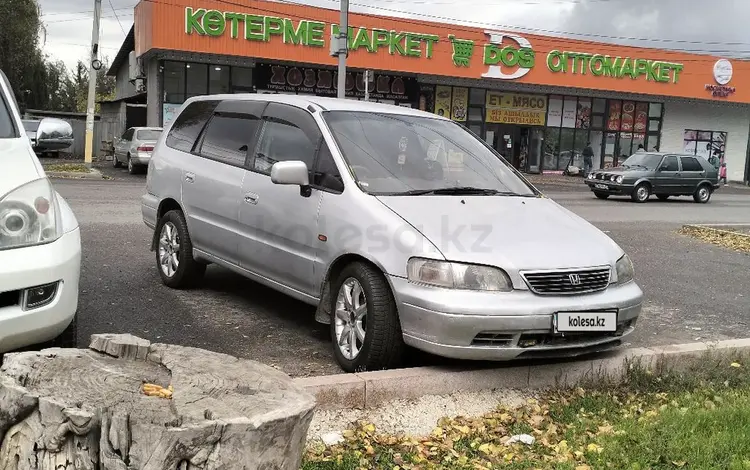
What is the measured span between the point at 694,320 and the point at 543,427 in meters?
3.25

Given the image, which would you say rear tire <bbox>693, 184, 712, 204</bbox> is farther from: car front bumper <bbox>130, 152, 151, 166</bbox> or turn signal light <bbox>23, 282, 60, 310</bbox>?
turn signal light <bbox>23, 282, 60, 310</bbox>

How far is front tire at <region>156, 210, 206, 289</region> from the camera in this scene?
6.26 metres

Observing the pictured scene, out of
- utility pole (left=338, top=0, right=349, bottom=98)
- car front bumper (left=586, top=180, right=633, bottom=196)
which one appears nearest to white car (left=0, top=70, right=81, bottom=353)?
utility pole (left=338, top=0, right=349, bottom=98)

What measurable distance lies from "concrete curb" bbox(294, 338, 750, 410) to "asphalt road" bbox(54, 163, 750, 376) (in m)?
0.50

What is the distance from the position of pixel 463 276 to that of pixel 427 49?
26.4m

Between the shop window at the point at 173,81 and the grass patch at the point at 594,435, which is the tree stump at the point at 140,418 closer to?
the grass patch at the point at 594,435

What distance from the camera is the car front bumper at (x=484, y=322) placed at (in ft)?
13.1

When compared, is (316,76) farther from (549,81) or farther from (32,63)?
(32,63)

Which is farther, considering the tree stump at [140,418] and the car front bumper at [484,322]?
the car front bumper at [484,322]

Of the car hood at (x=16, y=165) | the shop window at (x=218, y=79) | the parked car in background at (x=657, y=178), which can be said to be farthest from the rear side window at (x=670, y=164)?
the car hood at (x=16, y=165)

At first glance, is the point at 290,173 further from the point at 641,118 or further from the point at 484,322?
the point at 641,118

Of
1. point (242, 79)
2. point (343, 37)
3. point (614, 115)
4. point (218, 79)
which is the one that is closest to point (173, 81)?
point (218, 79)

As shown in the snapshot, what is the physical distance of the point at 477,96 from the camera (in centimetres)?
3409

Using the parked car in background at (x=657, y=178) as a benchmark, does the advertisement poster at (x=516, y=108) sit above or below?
above
